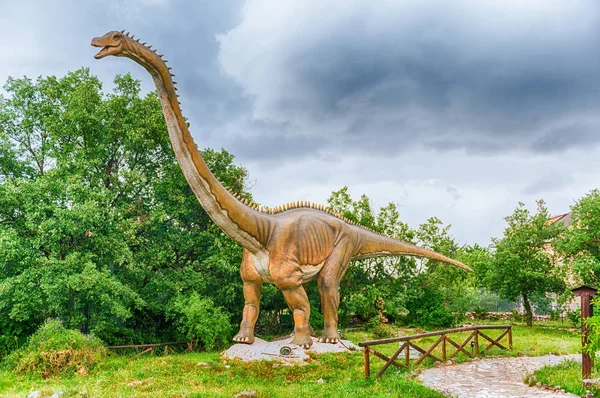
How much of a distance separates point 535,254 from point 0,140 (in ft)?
64.2

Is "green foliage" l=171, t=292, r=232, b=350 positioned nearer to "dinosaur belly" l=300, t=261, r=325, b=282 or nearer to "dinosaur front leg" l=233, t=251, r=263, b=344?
"dinosaur front leg" l=233, t=251, r=263, b=344

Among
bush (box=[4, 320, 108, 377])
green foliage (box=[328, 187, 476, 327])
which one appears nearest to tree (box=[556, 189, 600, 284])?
green foliage (box=[328, 187, 476, 327])

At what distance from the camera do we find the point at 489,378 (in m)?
9.12

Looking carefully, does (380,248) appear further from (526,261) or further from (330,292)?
(526,261)

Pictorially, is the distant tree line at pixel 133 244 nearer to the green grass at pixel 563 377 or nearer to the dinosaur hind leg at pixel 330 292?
the dinosaur hind leg at pixel 330 292

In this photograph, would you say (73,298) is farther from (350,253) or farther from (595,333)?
(595,333)

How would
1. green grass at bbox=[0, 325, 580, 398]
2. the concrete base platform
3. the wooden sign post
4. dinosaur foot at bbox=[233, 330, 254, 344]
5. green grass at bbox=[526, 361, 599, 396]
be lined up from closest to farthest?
1. green grass at bbox=[526, 361, 599, 396]
2. the wooden sign post
3. green grass at bbox=[0, 325, 580, 398]
4. the concrete base platform
5. dinosaur foot at bbox=[233, 330, 254, 344]

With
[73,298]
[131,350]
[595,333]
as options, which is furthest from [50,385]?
[595,333]

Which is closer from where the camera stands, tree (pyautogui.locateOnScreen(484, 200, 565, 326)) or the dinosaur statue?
the dinosaur statue

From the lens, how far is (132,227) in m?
13.6

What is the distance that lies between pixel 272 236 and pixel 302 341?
2625 millimetres

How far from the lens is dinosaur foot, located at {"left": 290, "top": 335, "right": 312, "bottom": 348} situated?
37.2 ft

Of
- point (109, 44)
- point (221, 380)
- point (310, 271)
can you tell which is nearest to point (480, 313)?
point (310, 271)

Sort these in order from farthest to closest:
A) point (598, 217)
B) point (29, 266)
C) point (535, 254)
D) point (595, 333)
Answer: point (535, 254)
point (598, 217)
point (29, 266)
point (595, 333)
